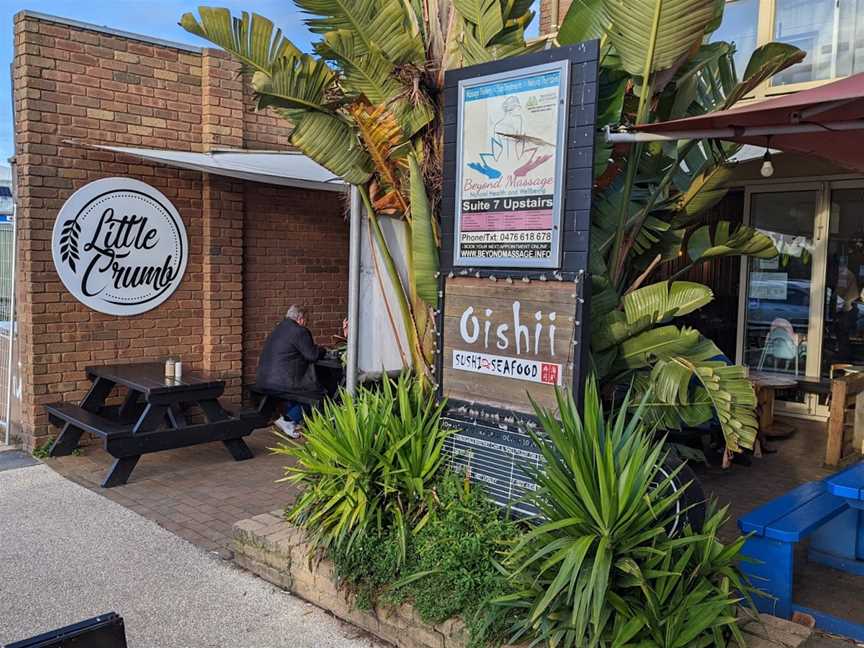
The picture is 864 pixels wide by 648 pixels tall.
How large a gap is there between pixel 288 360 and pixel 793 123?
5.51 meters

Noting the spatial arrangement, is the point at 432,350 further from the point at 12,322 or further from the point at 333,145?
the point at 12,322

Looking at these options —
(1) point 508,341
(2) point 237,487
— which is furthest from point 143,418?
(1) point 508,341

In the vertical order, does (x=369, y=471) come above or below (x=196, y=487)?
above

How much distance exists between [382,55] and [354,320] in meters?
1.68

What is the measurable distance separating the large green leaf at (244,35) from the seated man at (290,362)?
11.0 ft

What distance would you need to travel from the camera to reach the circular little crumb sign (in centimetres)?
703

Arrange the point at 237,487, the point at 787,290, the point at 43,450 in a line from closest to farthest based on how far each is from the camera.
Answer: the point at 237,487, the point at 43,450, the point at 787,290

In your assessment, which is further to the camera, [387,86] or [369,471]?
[387,86]

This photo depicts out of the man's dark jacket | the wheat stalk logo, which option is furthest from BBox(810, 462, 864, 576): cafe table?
the wheat stalk logo

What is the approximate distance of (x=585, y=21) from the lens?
4.67 metres

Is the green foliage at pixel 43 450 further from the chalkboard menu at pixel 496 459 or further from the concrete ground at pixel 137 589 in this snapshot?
the chalkboard menu at pixel 496 459

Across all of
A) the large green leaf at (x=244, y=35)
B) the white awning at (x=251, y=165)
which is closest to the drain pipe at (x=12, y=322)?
the white awning at (x=251, y=165)

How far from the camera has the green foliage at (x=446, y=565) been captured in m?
3.40

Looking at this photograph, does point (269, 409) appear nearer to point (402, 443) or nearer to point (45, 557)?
point (45, 557)
